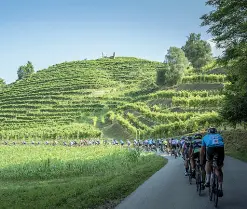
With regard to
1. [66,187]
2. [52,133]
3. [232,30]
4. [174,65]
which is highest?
[174,65]

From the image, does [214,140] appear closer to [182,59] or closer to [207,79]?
[207,79]

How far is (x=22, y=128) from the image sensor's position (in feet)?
310

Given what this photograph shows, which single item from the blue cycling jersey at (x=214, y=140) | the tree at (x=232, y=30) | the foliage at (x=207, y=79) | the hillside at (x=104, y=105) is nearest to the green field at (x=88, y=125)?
the foliage at (x=207, y=79)

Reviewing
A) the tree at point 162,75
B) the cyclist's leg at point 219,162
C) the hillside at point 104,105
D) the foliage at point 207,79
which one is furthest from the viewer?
the tree at point 162,75

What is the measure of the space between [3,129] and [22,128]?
25.2 ft

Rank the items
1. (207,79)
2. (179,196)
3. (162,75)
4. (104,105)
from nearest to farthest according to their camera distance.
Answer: (179,196) < (207,79) < (162,75) < (104,105)

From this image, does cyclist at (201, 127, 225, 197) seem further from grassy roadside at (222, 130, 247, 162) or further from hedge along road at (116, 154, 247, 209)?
grassy roadside at (222, 130, 247, 162)

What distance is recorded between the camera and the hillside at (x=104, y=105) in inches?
2827

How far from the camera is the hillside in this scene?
71812 mm

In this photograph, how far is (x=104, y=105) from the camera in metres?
113

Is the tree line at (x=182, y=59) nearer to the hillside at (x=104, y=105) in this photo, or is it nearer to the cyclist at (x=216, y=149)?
the hillside at (x=104, y=105)

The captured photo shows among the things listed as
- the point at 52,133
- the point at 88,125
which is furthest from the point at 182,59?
the point at 52,133

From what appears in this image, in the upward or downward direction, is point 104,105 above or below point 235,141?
above

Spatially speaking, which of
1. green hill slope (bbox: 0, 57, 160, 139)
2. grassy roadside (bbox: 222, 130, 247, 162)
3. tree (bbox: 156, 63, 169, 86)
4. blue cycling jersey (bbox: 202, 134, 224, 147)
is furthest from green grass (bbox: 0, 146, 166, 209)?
tree (bbox: 156, 63, 169, 86)
